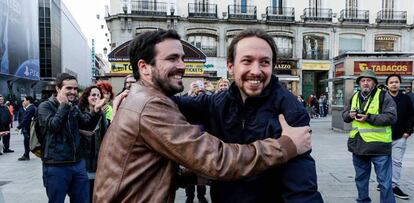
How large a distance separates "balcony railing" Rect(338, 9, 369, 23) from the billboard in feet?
92.4

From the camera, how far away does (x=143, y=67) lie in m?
1.86

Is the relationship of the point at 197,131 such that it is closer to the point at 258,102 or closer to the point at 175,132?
the point at 175,132

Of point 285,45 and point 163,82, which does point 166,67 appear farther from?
point 285,45

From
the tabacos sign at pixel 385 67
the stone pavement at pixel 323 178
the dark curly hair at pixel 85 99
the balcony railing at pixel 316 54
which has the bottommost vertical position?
the stone pavement at pixel 323 178

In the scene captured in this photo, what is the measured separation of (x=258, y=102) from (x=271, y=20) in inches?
1156

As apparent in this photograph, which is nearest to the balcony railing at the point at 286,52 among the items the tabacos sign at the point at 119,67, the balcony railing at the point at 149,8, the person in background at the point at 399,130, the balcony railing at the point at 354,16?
the balcony railing at the point at 354,16

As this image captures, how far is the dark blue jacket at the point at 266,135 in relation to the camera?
5.10ft

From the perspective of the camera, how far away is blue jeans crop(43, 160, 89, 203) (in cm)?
408

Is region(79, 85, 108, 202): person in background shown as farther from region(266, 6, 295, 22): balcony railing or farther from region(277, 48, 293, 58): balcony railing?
region(266, 6, 295, 22): balcony railing

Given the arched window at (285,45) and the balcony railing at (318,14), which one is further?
the balcony railing at (318,14)

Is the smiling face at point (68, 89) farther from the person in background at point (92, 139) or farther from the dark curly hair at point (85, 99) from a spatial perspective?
the dark curly hair at point (85, 99)

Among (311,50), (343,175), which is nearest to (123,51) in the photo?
(343,175)

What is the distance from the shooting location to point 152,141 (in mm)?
1604

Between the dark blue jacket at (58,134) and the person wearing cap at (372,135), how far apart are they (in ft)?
11.8
